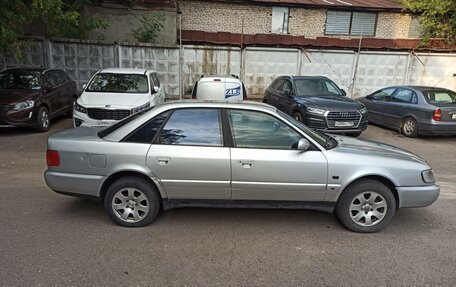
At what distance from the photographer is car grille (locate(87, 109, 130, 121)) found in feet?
24.6

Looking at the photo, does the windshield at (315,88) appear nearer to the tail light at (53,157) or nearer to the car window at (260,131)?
the car window at (260,131)

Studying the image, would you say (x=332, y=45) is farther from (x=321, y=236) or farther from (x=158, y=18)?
(x=321, y=236)

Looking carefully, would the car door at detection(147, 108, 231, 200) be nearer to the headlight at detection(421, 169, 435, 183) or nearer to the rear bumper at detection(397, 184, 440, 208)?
the rear bumper at detection(397, 184, 440, 208)

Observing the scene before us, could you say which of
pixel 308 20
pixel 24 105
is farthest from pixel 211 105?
pixel 308 20

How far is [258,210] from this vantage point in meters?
4.55

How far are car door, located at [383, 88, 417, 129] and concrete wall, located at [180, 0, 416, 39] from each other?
28.0 ft

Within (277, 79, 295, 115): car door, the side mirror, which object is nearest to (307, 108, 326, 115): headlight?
(277, 79, 295, 115): car door

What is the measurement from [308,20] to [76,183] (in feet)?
53.5

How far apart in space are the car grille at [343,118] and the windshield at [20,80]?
306 inches

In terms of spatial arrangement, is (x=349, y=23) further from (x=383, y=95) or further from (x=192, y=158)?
(x=192, y=158)

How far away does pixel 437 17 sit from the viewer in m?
15.3

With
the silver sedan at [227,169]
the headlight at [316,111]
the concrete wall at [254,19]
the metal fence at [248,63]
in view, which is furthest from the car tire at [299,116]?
the concrete wall at [254,19]

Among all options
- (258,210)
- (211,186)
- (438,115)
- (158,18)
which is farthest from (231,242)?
(158,18)

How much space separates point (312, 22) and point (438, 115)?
409 inches
